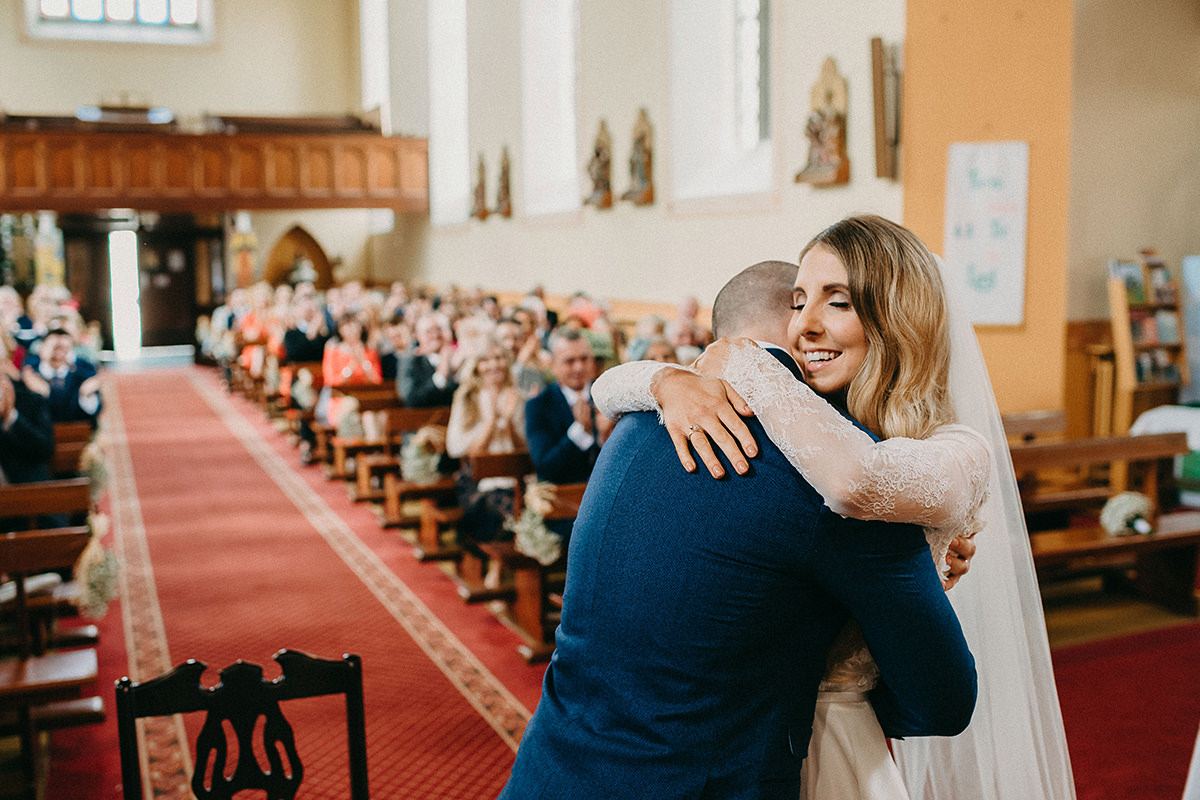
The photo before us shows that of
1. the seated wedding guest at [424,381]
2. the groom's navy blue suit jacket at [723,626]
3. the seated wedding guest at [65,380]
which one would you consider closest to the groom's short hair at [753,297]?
the groom's navy blue suit jacket at [723,626]

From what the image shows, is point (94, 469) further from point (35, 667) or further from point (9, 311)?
point (9, 311)

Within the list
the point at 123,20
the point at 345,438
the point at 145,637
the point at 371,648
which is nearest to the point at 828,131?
the point at 345,438

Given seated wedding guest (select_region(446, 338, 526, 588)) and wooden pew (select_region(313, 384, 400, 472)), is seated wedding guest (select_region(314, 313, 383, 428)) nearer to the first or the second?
wooden pew (select_region(313, 384, 400, 472))

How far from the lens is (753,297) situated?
1.71m

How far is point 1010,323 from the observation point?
7.02m

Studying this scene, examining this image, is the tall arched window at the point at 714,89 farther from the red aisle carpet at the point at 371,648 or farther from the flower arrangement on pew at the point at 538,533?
the flower arrangement on pew at the point at 538,533

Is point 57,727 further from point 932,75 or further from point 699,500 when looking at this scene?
point 932,75

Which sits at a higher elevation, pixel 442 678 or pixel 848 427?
pixel 848 427

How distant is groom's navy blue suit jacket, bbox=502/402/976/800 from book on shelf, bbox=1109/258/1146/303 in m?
6.92

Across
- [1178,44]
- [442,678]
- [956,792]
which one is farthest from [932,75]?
[956,792]

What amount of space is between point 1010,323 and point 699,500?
6269 mm

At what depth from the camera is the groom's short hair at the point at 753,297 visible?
171 cm

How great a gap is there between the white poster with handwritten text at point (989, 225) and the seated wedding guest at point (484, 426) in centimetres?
300

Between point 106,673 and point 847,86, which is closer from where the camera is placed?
point 106,673
